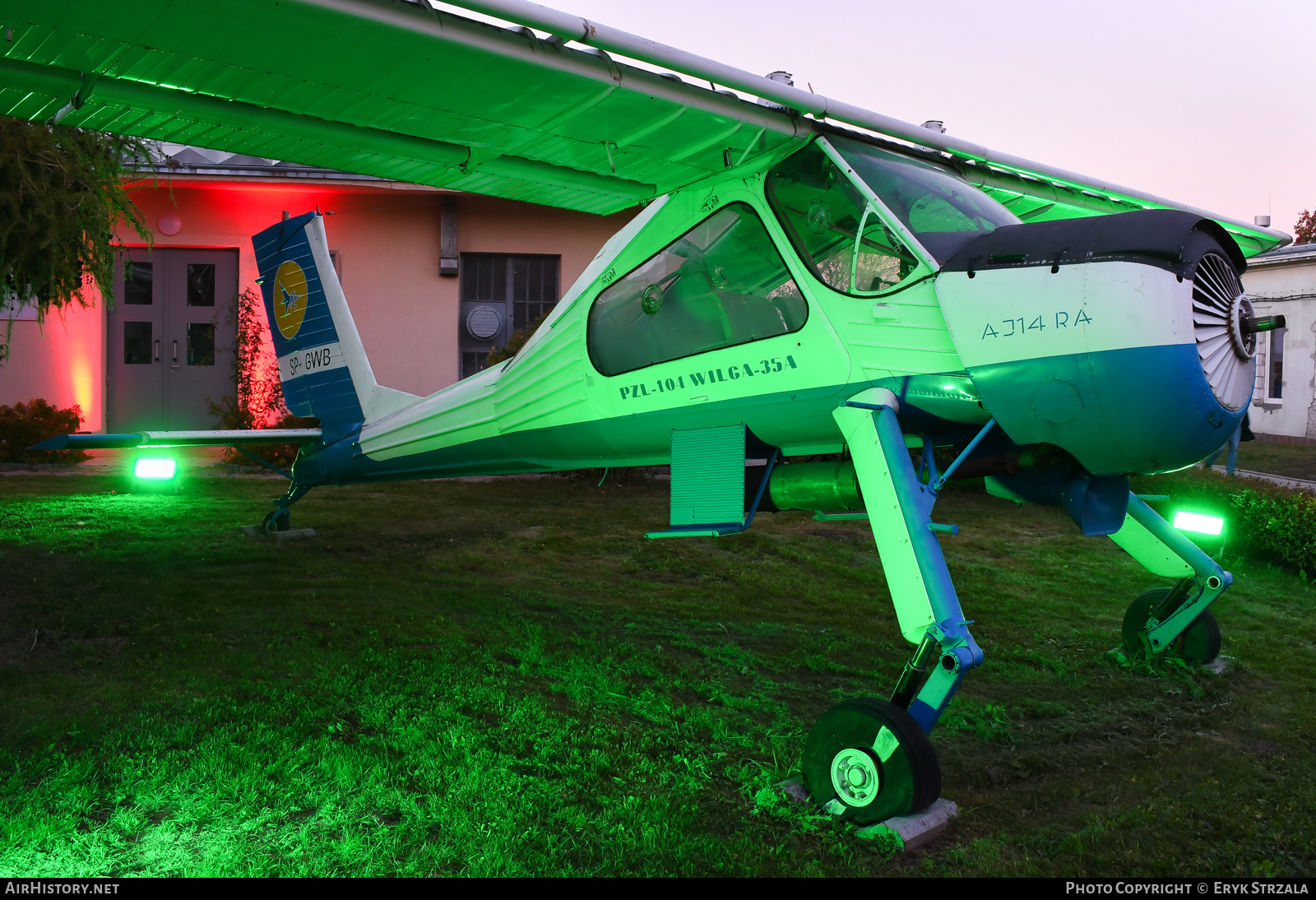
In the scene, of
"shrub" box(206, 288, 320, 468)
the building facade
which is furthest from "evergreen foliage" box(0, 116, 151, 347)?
the building facade

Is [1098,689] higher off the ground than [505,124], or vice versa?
[505,124]

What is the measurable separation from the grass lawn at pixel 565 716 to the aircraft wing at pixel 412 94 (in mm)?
2707

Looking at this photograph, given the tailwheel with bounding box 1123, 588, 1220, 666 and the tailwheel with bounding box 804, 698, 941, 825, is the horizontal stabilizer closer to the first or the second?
the tailwheel with bounding box 804, 698, 941, 825

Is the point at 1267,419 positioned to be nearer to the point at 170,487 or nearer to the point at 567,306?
the point at 567,306

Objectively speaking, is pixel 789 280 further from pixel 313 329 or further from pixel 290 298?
pixel 290 298

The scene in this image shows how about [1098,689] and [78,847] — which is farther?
[1098,689]

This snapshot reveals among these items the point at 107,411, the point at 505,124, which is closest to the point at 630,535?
the point at 505,124

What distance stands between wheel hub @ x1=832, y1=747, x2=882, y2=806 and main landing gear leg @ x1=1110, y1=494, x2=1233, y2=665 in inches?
107

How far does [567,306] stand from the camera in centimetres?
507

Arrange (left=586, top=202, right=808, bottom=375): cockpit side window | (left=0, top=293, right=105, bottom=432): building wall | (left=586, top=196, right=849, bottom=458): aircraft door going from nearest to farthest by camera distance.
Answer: (left=586, top=196, right=849, bottom=458): aircraft door → (left=586, top=202, right=808, bottom=375): cockpit side window → (left=0, top=293, right=105, bottom=432): building wall

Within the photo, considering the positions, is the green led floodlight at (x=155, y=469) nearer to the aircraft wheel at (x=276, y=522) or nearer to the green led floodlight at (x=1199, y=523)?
the aircraft wheel at (x=276, y=522)

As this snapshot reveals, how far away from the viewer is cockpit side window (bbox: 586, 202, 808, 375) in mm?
4086
